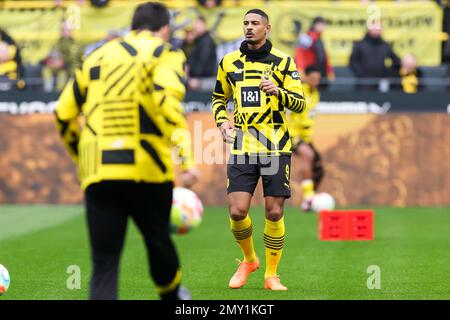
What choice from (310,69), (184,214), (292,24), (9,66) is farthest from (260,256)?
(9,66)

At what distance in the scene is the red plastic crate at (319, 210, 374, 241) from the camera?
52.7 ft

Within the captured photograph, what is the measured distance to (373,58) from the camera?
22500mm

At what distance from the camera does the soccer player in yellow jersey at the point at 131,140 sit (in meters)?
7.91

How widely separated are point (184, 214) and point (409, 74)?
14358mm

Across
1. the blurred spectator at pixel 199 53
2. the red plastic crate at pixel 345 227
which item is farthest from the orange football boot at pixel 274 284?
the blurred spectator at pixel 199 53

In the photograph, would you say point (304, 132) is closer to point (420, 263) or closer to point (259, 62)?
point (420, 263)

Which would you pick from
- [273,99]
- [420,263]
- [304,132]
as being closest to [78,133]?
[273,99]

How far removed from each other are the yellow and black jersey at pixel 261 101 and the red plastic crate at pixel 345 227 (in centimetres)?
502

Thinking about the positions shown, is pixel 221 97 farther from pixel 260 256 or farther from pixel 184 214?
pixel 260 256

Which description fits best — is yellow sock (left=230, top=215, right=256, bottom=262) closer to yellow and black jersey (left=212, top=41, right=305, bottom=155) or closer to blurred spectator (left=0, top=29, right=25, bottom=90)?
yellow and black jersey (left=212, top=41, right=305, bottom=155)

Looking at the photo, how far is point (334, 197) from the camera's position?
73.3ft

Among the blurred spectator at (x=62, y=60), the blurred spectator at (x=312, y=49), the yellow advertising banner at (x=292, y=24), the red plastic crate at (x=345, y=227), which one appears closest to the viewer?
the red plastic crate at (x=345, y=227)

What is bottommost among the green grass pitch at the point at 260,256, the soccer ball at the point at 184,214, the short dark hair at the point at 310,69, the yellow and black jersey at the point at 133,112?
the green grass pitch at the point at 260,256

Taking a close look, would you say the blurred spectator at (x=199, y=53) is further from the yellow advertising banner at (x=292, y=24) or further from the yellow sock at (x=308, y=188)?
the yellow sock at (x=308, y=188)
